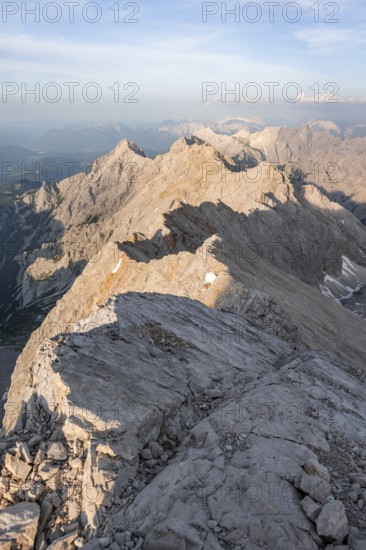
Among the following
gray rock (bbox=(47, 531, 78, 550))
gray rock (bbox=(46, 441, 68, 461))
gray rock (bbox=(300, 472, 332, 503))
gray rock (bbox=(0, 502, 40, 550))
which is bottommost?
gray rock (bbox=(47, 531, 78, 550))

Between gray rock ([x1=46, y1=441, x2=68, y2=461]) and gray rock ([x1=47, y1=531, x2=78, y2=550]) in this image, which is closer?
gray rock ([x1=47, y1=531, x2=78, y2=550])

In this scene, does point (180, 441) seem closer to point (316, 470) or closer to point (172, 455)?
point (172, 455)

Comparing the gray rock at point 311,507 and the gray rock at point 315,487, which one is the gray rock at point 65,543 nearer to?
the gray rock at point 311,507

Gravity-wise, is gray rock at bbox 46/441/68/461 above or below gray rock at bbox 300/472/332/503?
above

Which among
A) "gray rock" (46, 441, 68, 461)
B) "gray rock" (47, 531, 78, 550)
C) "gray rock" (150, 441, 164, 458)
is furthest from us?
"gray rock" (150, 441, 164, 458)

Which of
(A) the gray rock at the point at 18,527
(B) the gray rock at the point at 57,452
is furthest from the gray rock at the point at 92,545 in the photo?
(B) the gray rock at the point at 57,452

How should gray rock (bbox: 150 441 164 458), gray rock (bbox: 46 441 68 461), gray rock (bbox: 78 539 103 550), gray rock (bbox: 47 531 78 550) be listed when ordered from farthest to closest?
gray rock (bbox: 150 441 164 458) < gray rock (bbox: 46 441 68 461) < gray rock (bbox: 47 531 78 550) < gray rock (bbox: 78 539 103 550)

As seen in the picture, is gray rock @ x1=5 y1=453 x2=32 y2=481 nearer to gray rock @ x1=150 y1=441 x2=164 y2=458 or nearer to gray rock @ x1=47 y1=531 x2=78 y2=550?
gray rock @ x1=47 y1=531 x2=78 y2=550

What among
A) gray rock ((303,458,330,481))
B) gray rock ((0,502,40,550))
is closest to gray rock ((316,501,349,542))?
gray rock ((303,458,330,481))
